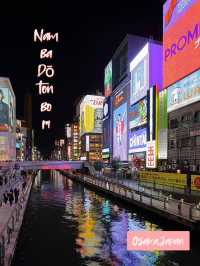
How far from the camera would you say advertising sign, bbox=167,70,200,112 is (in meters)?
78.3

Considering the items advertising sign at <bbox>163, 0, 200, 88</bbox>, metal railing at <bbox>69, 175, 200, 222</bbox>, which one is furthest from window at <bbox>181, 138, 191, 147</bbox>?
metal railing at <bbox>69, 175, 200, 222</bbox>

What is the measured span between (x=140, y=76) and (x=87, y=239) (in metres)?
91.0

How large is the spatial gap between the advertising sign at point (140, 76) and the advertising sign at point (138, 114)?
69.8 inches

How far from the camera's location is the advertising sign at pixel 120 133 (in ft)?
461

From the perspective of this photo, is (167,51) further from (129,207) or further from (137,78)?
(129,207)

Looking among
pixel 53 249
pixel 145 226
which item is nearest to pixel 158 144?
pixel 145 226

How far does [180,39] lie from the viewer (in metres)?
85.3

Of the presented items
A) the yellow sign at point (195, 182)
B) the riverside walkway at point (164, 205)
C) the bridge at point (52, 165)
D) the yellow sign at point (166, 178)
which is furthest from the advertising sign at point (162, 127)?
the yellow sign at point (195, 182)

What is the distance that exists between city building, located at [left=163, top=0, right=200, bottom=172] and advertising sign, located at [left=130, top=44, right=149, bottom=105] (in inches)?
674

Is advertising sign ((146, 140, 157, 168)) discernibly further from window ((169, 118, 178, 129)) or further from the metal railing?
the metal railing

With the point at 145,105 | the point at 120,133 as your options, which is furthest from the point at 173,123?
the point at 120,133

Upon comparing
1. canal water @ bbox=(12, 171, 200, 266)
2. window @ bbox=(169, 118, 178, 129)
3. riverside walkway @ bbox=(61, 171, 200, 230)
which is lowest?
canal water @ bbox=(12, 171, 200, 266)

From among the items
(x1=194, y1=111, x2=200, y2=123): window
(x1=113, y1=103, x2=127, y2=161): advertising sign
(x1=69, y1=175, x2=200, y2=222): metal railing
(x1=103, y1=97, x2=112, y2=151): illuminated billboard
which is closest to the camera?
(x1=69, y1=175, x2=200, y2=222): metal railing

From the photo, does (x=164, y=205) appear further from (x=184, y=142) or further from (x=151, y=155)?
(x=151, y=155)
